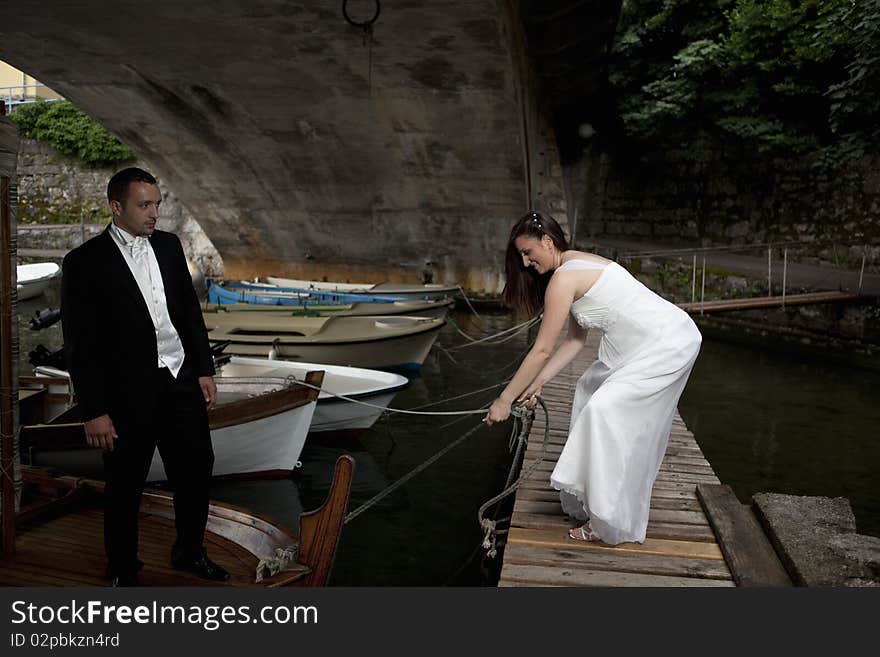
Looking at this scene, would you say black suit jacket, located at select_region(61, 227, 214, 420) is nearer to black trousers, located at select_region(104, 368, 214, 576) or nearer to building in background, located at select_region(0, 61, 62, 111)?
black trousers, located at select_region(104, 368, 214, 576)

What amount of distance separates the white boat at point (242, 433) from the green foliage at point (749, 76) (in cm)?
908

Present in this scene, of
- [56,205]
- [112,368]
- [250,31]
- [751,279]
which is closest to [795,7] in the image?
[751,279]

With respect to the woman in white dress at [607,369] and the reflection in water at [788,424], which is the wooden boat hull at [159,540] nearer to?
the woman in white dress at [607,369]

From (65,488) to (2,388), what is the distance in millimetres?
1242

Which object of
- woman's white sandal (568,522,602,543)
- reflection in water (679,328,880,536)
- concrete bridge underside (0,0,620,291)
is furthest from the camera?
concrete bridge underside (0,0,620,291)

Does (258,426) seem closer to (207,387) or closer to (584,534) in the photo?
(207,387)

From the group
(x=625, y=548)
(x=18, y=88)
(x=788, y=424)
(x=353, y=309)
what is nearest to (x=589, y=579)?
(x=625, y=548)

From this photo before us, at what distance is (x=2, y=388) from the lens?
10.1ft

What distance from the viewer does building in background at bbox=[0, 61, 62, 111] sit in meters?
31.7

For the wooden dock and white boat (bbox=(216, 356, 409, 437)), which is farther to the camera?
white boat (bbox=(216, 356, 409, 437))

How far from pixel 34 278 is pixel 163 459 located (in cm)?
1714

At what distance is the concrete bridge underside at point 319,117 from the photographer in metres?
11.0

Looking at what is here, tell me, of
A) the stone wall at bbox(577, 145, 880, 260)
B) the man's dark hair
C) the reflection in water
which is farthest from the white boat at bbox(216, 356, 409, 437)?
the stone wall at bbox(577, 145, 880, 260)

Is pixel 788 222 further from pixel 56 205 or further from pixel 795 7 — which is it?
pixel 56 205
